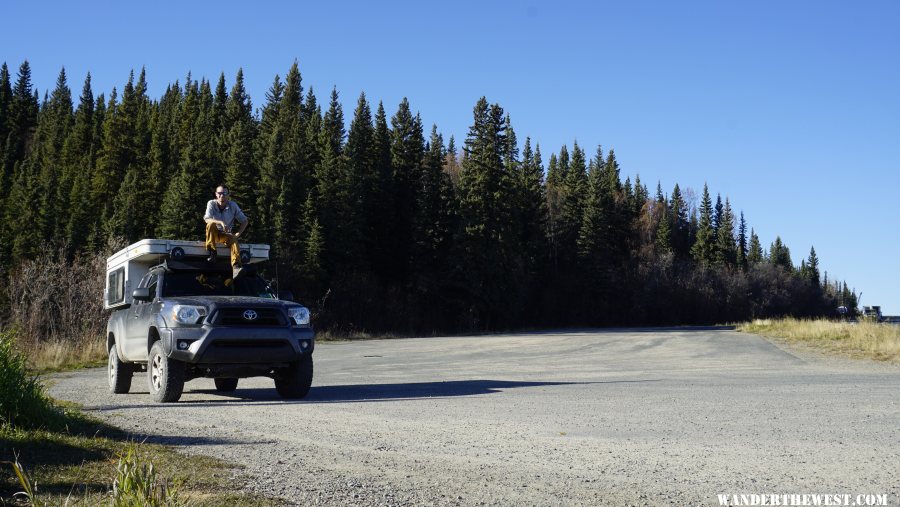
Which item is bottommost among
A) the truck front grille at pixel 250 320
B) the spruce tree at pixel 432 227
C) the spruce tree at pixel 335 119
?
the truck front grille at pixel 250 320

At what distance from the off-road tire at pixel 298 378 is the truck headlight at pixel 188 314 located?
5.39ft

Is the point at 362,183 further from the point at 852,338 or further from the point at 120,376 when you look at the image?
the point at 120,376

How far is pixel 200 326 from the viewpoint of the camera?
452 inches

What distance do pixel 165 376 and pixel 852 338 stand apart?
24.8 m

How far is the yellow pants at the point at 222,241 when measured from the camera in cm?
1282

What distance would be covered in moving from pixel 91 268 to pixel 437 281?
135 feet

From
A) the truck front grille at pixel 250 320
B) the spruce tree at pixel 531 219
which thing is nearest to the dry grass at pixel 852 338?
the truck front grille at pixel 250 320

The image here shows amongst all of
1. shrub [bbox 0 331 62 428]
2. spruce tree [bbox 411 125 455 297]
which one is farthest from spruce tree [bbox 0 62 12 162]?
shrub [bbox 0 331 62 428]

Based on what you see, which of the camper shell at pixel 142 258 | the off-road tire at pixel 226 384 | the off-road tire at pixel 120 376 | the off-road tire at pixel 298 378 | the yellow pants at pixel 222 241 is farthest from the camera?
the off-road tire at pixel 226 384

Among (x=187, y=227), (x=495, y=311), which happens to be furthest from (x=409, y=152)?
(x=187, y=227)

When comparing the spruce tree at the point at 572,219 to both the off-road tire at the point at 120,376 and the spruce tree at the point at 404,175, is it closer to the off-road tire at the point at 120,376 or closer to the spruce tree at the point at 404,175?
the spruce tree at the point at 404,175

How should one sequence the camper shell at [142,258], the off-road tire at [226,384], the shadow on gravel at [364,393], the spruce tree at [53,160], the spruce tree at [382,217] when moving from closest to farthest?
the shadow on gravel at [364,393]
the camper shell at [142,258]
the off-road tire at [226,384]
the spruce tree at [382,217]
the spruce tree at [53,160]

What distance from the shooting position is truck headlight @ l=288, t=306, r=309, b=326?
12.2 metres

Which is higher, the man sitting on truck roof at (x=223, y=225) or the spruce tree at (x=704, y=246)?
the spruce tree at (x=704, y=246)
